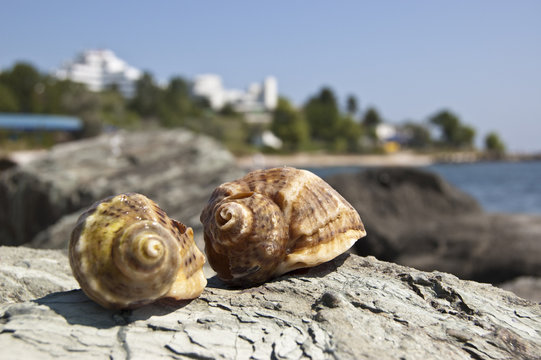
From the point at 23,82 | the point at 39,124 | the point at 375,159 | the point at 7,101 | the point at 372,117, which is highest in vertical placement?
the point at 23,82

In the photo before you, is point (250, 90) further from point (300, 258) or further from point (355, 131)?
point (300, 258)

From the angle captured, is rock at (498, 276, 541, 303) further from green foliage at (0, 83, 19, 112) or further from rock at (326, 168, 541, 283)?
green foliage at (0, 83, 19, 112)

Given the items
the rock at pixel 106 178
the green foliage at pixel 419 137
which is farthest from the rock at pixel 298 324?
the green foliage at pixel 419 137

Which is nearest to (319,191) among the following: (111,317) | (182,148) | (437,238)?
(111,317)

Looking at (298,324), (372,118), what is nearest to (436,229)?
(298,324)

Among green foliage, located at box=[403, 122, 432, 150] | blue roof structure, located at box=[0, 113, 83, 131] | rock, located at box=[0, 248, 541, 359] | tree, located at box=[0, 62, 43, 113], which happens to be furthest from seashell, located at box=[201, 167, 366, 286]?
green foliage, located at box=[403, 122, 432, 150]

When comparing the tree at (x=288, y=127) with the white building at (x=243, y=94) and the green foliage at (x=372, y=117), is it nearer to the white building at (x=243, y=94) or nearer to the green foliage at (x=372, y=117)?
the green foliage at (x=372, y=117)

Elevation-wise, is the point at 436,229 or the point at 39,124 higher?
the point at 39,124

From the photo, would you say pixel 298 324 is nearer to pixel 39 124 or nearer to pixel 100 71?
pixel 39 124
